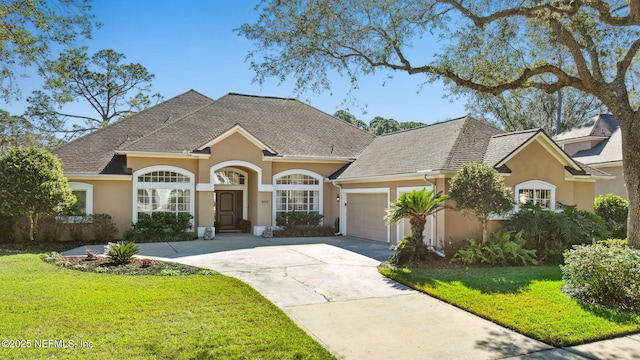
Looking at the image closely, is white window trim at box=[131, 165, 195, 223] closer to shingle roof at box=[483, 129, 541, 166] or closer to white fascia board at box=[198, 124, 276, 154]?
white fascia board at box=[198, 124, 276, 154]

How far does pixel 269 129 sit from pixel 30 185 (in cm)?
1092

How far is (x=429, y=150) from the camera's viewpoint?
16016 mm

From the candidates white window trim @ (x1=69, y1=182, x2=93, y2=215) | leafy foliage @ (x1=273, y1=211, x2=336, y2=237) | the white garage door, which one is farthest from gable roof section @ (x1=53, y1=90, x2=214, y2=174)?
the white garage door

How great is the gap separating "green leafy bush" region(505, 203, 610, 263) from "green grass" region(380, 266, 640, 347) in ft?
6.21

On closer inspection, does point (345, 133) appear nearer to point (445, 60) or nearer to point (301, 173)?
point (301, 173)

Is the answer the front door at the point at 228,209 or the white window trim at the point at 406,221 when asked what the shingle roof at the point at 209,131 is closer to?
the front door at the point at 228,209

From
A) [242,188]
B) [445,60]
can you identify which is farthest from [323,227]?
[445,60]

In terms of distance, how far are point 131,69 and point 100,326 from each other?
32.4m

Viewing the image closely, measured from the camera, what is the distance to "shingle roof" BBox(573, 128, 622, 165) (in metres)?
24.7

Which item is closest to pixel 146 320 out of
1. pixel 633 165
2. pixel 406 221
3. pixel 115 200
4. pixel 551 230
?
pixel 406 221

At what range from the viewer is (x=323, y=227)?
65.5 feet

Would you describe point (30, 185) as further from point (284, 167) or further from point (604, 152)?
point (604, 152)

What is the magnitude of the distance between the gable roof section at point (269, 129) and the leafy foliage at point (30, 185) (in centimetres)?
331

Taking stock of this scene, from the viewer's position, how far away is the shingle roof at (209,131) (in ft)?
59.1
